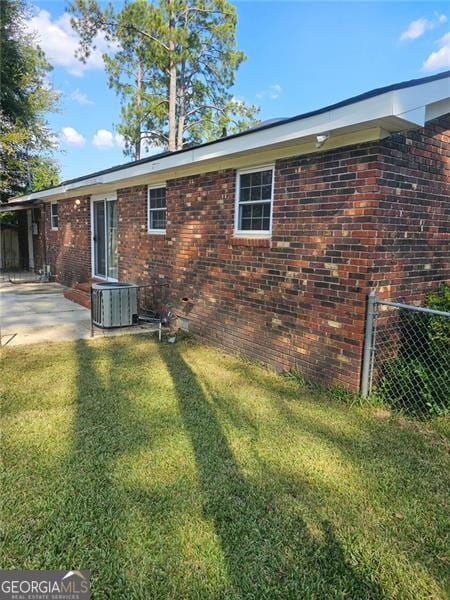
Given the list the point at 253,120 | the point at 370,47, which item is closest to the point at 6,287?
the point at 370,47

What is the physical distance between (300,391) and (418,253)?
2010 millimetres

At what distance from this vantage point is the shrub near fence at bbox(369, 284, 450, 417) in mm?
3859

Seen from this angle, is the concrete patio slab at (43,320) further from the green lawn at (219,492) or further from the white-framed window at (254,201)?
the white-framed window at (254,201)

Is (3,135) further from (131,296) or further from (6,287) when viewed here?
(131,296)

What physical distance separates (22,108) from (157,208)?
13.9 meters

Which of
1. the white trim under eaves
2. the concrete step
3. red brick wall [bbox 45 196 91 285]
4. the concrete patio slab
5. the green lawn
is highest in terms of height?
the white trim under eaves

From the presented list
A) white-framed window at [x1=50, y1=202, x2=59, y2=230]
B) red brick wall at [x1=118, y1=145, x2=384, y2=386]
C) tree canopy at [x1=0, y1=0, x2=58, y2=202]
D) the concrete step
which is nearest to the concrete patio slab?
the concrete step

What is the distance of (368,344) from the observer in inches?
154

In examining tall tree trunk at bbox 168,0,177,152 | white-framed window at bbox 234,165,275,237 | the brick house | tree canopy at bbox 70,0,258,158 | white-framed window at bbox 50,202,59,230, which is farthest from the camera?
tree canopy at bbox 70,0,258,158

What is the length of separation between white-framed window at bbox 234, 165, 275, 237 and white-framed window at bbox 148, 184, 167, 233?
87.7 inches

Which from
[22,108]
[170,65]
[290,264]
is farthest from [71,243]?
[170,65]

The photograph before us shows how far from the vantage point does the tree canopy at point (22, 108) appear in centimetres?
1570

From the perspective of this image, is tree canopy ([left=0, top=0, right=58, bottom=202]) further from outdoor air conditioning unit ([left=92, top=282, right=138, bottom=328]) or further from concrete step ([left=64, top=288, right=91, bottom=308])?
outdoor air conditioning unit ([left=92, top=282, right=138, bottom=328])

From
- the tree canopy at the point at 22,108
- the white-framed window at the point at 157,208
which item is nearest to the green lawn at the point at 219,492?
the white-framed window at the point at 157,208
